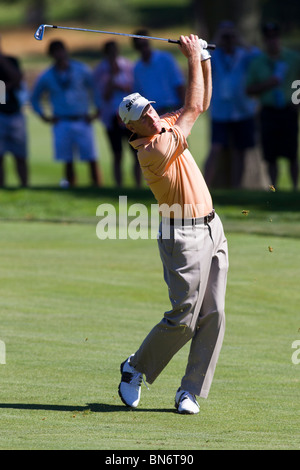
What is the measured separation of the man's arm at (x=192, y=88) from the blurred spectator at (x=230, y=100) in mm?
8976

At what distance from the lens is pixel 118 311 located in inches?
345

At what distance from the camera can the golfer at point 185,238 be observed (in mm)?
5781

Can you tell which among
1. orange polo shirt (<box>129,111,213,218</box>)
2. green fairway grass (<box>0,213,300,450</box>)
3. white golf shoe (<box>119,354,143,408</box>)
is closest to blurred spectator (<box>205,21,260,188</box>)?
green fairway grass (<box>0,213,300,450</box>)

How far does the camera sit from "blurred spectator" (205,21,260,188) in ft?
49.5

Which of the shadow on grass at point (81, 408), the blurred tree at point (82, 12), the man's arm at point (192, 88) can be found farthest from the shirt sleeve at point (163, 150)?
the blurred tree at point (82, 12)

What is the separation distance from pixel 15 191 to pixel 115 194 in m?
1.46

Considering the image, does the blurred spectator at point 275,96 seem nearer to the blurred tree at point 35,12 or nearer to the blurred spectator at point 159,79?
the blurred spectator at point 159,79

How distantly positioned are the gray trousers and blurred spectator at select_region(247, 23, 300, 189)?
29.2 feet

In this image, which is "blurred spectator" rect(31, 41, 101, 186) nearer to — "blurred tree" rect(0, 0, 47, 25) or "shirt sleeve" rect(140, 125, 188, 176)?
"shirt sleeve" rect(140, 125, 188, 176)

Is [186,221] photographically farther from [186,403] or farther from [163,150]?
[186,403]

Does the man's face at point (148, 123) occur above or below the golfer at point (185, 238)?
above

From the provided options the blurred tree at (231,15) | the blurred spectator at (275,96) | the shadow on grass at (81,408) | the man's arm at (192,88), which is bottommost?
the shadow on grass at (81,408)

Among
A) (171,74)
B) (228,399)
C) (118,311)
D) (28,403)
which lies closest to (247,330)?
(118,311)

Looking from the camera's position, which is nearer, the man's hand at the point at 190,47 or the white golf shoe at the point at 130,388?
the man's hand at the point at 190,47
